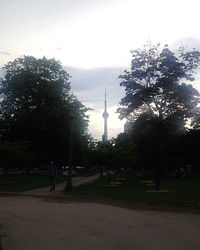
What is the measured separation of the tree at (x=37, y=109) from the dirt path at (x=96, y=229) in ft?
147

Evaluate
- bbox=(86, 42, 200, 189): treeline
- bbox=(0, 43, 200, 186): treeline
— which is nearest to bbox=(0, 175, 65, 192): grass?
bbox=(0, 43, 200, 186): treeline

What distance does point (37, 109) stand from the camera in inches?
2623

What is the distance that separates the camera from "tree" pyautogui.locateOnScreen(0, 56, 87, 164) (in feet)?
214

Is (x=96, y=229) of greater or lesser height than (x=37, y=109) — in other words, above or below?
below

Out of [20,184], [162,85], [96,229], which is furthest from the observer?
[20,184]

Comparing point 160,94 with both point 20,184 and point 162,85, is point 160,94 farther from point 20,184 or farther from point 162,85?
point 20,184

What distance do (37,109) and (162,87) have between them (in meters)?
34.7

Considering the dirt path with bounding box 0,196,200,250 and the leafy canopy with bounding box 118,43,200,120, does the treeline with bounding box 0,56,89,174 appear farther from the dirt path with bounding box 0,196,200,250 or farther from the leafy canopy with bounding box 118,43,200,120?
the dirt path with bounding box 0,196,200,250

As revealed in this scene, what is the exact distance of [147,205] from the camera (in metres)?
22.9

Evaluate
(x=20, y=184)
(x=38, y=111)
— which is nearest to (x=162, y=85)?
(x=20, y=184)

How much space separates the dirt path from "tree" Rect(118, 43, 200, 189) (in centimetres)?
1455

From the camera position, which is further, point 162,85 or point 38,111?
point 38,111

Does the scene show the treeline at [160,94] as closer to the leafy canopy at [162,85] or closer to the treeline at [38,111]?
the leafy canopy at [162,85]

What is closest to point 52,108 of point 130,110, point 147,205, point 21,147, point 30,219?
point 21,147
